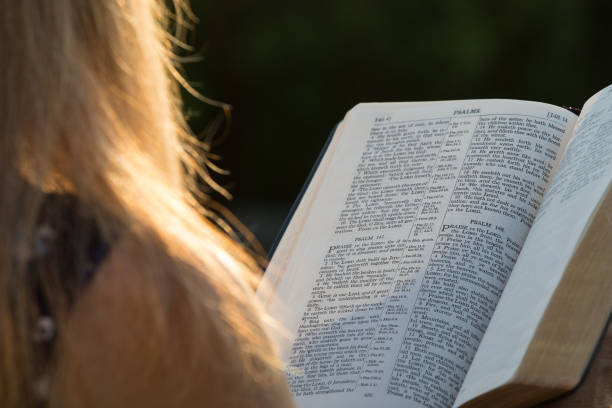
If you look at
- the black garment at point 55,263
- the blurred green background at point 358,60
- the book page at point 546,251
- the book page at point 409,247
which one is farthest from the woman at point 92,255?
the blurred green background at point 358,60

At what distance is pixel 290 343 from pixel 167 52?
587 millimetres

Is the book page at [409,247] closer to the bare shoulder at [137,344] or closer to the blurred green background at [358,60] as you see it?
the bare shoulder at [137,344]

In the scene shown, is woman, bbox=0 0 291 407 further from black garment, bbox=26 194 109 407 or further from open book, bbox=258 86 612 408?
open book, bbox=258 86 612 408

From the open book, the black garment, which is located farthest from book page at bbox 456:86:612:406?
the black garment

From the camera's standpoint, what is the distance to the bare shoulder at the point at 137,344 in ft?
2.34

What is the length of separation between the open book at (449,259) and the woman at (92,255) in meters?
0.45

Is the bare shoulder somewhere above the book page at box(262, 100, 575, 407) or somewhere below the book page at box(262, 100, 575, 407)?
above

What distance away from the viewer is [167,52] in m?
0.93

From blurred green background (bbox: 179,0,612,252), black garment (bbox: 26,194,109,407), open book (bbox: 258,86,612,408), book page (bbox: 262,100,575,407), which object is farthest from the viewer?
blurred green background (bbox: 179,0,612,252)

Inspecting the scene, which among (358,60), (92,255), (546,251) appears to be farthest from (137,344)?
(358,60)

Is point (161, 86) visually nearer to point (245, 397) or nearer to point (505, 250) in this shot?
point (245, 397)

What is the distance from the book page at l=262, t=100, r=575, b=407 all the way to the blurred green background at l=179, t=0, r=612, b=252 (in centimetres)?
530

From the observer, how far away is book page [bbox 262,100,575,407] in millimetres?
1285

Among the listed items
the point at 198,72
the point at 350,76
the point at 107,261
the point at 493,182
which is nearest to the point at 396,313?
the point at 493,182
